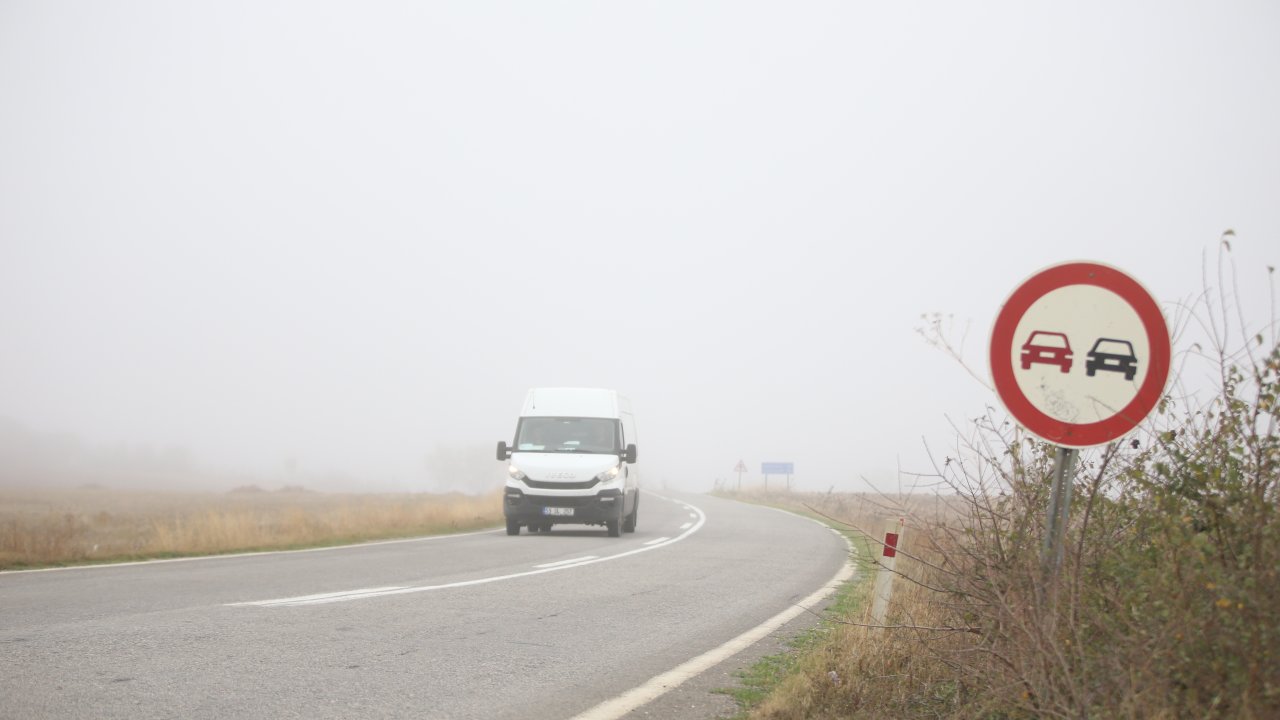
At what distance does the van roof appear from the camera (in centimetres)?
1881

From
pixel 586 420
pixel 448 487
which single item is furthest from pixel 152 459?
pixel 586 420

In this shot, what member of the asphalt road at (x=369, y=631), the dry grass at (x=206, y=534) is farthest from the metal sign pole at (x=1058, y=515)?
the dry grass at (x=206, y=534)

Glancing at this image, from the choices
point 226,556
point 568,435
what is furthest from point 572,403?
point 226,556

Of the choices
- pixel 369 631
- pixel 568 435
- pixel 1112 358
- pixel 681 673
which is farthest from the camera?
pixel 568 435

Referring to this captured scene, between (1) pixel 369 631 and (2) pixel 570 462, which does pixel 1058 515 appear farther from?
(2) pixel 570 462

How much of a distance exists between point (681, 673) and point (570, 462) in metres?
12.1

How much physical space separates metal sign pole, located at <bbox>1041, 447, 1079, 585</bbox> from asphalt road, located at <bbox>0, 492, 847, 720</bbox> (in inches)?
84.8

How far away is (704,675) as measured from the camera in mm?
5801

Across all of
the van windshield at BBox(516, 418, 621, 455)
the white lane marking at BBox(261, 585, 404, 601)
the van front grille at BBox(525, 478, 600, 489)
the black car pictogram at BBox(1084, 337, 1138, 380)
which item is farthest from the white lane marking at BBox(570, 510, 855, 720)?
the van windshield at BBox(516, 418, 621, 455)

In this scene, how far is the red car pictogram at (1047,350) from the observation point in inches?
153

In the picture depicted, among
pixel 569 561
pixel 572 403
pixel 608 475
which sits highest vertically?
pixel 572 403

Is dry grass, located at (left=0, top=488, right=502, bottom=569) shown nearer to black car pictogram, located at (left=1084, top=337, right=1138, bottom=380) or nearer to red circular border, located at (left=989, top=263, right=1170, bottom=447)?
red circular border, located at (left=989, top=263, right=1170, bottom=447)

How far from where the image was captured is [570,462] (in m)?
17.8

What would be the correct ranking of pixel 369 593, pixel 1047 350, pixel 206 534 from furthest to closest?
pixel 206 534, pixel 369 593, pixel 1047 350
